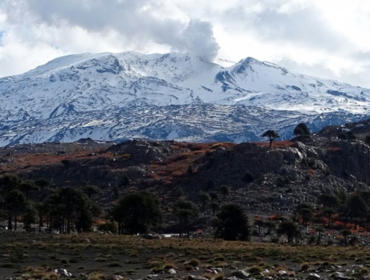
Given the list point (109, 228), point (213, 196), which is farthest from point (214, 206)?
point (109, 228)

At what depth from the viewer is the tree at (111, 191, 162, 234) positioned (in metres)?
73.8

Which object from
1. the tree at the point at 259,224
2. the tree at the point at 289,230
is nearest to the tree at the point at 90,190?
the tree at the point at 259,224

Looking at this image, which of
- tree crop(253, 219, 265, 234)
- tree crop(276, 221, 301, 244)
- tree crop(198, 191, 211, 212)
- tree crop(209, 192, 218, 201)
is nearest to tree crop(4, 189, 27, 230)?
tree crop(276, 221, 301, 244)

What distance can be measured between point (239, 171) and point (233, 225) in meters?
46.3

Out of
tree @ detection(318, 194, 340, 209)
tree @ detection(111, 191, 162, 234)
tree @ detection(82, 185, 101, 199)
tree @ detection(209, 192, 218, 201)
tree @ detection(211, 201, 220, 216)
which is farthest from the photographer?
tree @ detection(82, 185, 101, 199)

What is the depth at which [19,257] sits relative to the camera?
120ft

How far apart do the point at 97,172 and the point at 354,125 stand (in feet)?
264

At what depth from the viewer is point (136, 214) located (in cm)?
7431

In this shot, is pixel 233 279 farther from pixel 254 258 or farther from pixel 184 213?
pixel 184 213

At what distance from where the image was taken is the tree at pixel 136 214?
73812 mm

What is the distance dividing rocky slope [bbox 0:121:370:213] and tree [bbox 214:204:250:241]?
29.4 meters

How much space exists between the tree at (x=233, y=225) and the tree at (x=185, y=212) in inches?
392

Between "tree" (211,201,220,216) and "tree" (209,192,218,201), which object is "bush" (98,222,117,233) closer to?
"tree" (211,201,220,216)

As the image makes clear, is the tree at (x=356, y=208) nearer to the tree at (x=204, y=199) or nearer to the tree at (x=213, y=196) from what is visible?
the tree at (x=204, y=199)
